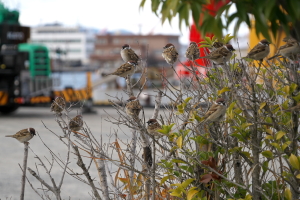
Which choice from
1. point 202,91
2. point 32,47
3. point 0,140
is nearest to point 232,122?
point 202,91

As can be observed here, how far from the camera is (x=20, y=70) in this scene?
17.7m

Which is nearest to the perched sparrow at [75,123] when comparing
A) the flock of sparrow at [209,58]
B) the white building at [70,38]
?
the flock of sparrow at [209,58]

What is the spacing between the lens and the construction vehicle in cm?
1730

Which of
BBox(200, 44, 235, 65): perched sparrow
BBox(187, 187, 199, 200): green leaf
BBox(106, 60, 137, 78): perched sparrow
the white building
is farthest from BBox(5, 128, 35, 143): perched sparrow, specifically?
the white building

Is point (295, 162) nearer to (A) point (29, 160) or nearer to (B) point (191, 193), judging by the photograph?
(B) point (191, 193)

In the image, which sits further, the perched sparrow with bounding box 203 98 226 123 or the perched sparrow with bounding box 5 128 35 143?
the perched sparrow with bounding box 5 128 35 143

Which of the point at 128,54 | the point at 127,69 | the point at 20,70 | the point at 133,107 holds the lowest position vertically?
the point at 20,70

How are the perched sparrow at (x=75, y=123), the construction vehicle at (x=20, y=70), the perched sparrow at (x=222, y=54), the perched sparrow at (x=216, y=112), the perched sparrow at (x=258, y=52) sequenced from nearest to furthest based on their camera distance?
the perched sparrow at (x=216, y=112) → the perched sparrow at (x=222, y=54) → the perched sparrow at (x=258, y=52) → the perched sparrow at (x=75, y=123) → the construction vehicle at (x=20, y=70)

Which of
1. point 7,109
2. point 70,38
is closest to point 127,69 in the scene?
point 7,109

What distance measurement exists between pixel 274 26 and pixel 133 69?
2.68 metres

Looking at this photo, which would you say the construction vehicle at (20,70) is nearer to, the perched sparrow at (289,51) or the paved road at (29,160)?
the paved road at (29,160)

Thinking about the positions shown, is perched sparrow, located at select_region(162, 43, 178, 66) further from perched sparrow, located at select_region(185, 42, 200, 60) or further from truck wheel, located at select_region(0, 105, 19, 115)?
truck wheel, located at select_region(0, 105, 19, 115)

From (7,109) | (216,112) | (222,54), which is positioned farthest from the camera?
(7,109)

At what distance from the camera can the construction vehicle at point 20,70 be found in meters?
17.3
